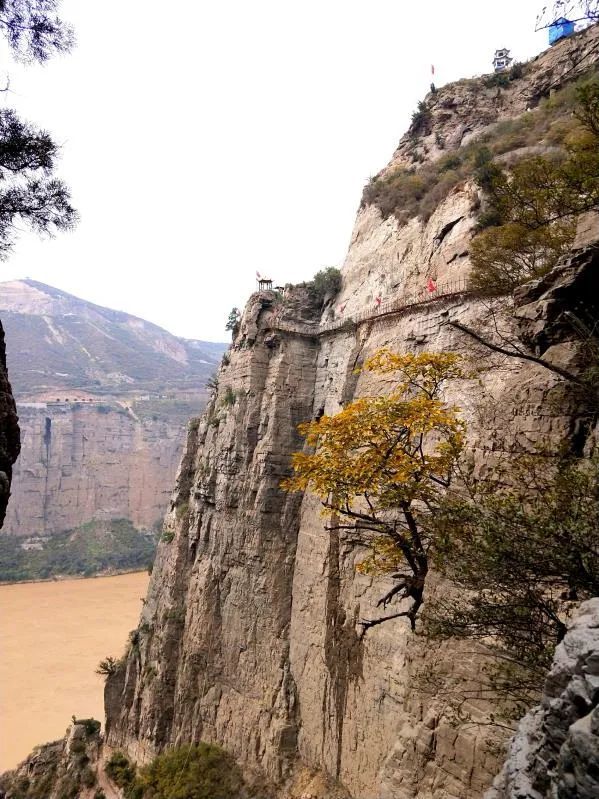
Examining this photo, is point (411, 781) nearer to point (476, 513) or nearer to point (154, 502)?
point (476, 513)

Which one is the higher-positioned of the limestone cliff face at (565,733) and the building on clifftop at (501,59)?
the building on clifftop at (501,59)

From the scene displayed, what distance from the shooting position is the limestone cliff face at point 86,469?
76375mm

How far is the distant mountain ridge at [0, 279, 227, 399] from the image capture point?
107250 mm

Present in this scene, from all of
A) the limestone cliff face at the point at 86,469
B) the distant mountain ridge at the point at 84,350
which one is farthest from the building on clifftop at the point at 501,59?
the distant mountain ridge at the point at 84,350

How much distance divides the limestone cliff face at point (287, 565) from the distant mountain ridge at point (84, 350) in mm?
82722

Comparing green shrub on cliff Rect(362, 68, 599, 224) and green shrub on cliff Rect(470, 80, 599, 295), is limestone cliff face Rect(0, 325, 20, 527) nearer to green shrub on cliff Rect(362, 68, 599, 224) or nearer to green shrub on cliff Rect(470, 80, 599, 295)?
green shrub on cliff Rect(470, 80, 599, 295)

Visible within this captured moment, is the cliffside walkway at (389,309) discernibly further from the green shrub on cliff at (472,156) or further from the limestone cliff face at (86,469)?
the limestone cliff face at (86,469)

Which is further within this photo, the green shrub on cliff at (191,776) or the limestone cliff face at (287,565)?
A: the green shrub on cliff at (191,776)

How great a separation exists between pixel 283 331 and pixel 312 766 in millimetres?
14975

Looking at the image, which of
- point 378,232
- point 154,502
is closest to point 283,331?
point 378,232

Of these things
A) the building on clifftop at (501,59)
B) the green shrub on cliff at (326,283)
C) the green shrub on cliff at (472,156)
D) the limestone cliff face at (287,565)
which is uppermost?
the building on clifftop at (501,59)

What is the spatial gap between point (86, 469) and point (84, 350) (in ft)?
192

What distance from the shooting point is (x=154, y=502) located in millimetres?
81625

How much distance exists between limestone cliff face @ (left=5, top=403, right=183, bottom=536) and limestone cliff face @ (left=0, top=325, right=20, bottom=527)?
75.0 m
